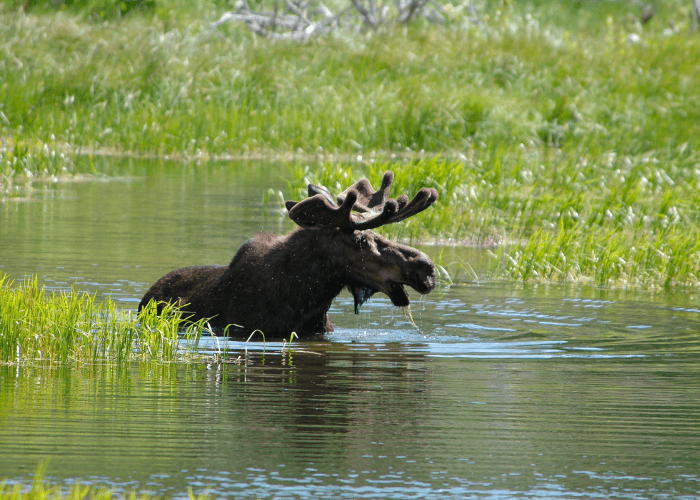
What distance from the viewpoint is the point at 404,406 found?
704 cm

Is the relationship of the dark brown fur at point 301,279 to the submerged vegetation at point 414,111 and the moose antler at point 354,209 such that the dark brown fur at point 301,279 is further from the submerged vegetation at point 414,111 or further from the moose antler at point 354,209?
the submerged vegetation at point 414,111

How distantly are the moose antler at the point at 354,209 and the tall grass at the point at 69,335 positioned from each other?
125 cm

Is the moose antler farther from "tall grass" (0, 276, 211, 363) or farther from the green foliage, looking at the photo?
the green foliage

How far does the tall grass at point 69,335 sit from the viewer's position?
8.08 metres

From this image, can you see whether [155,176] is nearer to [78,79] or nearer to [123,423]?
[78,79]

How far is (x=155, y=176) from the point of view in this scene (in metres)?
21.8

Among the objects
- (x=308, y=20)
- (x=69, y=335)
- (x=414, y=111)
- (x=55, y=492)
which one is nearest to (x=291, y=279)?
(x=69, y=335)

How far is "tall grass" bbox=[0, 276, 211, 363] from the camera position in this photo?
808cm

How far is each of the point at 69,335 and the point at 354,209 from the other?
2.67 metres

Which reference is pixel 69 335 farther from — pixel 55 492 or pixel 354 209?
pixel 55 492

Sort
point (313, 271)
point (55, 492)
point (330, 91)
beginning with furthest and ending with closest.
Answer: point (330, 91), point (313, 271), point (55, 492)

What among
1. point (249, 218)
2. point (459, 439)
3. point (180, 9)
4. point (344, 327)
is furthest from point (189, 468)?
point (180, 9)

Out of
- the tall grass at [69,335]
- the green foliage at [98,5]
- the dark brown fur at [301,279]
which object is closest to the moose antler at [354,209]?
the dark brown fur at [301,279]

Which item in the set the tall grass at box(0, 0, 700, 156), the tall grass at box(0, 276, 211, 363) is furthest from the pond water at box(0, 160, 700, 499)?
the tall grass at box(0, 0, 700, 156)
